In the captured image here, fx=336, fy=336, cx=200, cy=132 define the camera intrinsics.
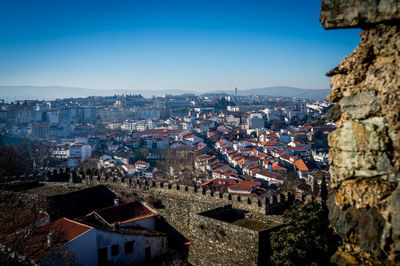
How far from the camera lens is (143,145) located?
6450cm

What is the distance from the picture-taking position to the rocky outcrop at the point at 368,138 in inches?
104

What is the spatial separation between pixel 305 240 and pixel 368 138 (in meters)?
6.62

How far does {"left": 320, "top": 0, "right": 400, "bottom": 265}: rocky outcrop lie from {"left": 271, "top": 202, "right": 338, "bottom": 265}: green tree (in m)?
5.92

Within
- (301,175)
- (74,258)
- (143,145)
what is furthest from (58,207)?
(143,145)

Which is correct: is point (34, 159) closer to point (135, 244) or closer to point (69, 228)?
→ point (69, 228)

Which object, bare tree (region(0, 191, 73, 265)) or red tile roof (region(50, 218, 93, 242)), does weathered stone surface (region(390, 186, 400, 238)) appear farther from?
red tile roof (region(50, 218, 93, 242))

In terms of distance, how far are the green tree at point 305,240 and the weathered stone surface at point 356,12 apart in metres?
6.87

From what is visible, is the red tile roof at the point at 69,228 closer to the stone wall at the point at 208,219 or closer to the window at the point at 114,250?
the window at the point at 114,250

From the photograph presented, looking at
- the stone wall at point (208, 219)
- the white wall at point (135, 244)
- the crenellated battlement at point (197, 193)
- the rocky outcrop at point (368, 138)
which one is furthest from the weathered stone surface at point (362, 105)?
the white wall at point (135, 244)

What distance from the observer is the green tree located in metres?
8.57

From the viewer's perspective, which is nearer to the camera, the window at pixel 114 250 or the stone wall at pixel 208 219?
the stone wall at pixel 208 219

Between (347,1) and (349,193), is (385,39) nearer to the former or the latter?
(347,1)

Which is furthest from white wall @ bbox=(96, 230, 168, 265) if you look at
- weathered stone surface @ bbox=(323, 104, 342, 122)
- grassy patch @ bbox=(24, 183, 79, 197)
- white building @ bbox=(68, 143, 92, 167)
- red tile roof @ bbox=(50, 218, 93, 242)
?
white building @ bbox=(68, 143, 92, 167)

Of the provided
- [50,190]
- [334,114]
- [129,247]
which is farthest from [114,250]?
[334,114]
